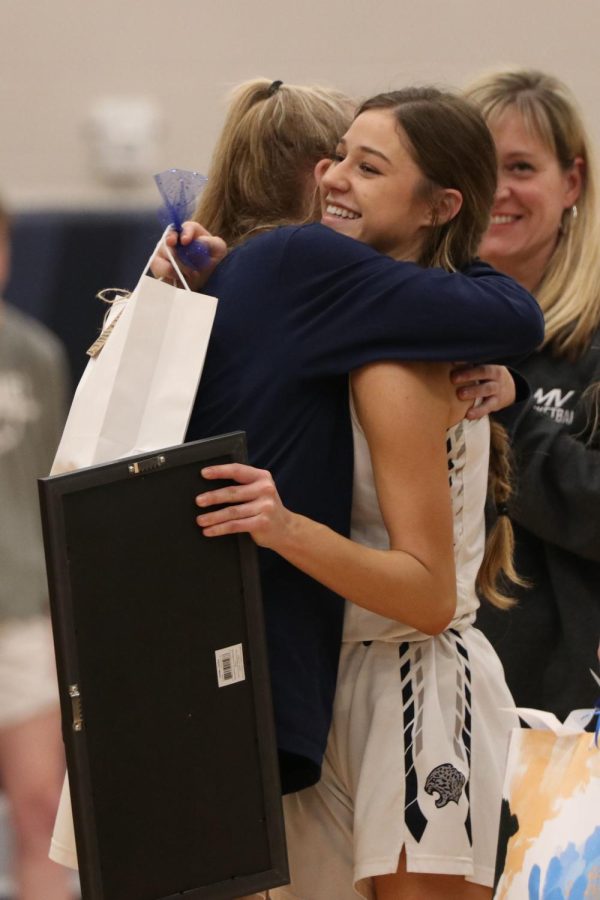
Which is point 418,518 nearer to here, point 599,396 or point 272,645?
point 272,645

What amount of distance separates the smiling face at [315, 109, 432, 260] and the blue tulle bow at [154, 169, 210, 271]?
0.19 m

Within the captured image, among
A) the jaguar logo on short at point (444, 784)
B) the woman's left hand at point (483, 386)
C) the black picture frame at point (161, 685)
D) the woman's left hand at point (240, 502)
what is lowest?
the jaguar logo on short at point (444, 784)

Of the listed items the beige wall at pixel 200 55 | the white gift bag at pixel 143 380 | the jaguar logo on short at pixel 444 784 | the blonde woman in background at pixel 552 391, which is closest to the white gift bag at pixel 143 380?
the white gift bag at pixel 143 380

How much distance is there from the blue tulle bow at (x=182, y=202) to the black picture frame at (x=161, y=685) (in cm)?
36

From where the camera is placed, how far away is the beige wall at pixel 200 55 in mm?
4691

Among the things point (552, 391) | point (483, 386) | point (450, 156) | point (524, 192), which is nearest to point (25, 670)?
point (552, 391)

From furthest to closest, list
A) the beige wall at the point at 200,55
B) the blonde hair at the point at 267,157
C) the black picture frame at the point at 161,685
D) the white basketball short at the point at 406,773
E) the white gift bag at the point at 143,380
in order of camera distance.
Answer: the beige wall at the point at 200,55
the blonde hair at the point at 267,157
the white basketball short at the point at 406,773
the white gift bag at the point at 143,380
the black picture frame at the point at 161,685

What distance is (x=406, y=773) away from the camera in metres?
1.91

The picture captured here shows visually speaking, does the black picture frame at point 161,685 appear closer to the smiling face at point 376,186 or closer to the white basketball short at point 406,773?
the white basketball short at point 406,773

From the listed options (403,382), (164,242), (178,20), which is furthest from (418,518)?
(178,20)

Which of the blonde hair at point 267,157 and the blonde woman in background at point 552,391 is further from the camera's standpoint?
the blonde woman in background at point 552,391

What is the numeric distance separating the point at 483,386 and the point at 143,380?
19.2 inches

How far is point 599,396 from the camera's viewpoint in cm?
276

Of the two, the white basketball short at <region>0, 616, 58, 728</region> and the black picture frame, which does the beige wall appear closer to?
A: the white basketball short at <region>0, 616, 58, 728</region>
